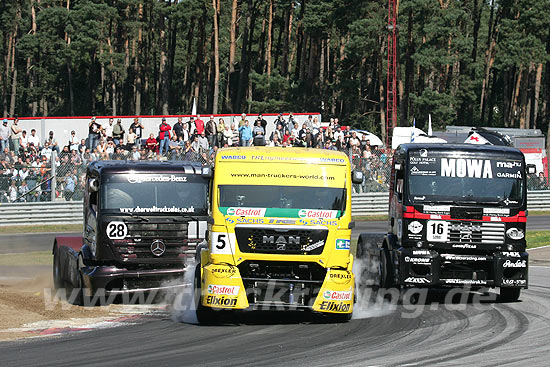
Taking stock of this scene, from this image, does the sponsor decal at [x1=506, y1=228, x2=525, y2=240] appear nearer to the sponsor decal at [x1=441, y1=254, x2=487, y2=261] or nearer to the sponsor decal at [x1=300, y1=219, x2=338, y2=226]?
the sponsor decal at [x1=441, y1=254, x2=487, y2=261]

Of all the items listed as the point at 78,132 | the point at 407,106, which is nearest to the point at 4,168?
the point at 78,132

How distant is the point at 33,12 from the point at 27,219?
69490mm

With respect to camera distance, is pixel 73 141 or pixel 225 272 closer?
pixel 225 272

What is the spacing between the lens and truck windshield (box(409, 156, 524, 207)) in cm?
1430

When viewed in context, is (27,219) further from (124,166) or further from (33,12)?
(33,12)

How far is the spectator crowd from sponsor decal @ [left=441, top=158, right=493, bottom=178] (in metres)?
14.2

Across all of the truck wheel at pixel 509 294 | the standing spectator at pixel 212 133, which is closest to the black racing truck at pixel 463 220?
the truck wheel at pixel 509 294

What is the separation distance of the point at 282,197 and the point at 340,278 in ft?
4.38

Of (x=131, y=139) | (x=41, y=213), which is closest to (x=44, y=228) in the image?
(x=41, y=213)

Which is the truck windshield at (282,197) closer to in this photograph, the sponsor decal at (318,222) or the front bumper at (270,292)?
the sponsor decal at (318,222)

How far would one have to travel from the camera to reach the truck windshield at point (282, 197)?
1212 cm

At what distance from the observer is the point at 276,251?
1181 cm

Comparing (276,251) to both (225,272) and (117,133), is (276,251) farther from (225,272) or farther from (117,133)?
(117,133)

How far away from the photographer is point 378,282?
1590 centimetres
